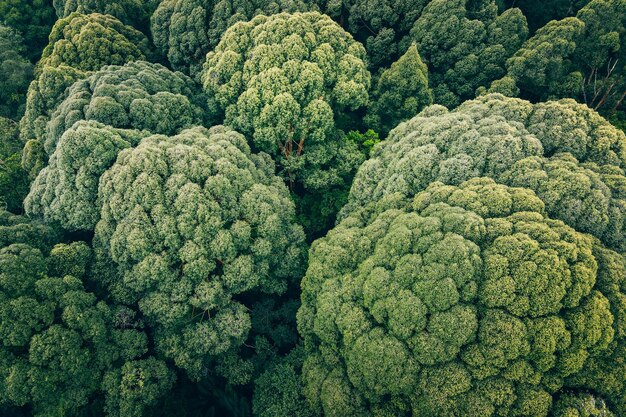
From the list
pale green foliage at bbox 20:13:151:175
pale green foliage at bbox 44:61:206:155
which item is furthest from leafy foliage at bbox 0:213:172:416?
pale green foliage at bbox 20:13:151:175

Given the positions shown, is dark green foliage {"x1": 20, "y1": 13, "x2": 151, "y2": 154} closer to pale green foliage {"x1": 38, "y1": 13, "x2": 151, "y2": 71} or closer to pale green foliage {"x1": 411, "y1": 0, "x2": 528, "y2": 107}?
pale green foliage {"x1": 38, "y1": 13, "x2": 151, "y2": 71}

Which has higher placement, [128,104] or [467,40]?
[467,40]

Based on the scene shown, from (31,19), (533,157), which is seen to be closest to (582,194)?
(533,157)

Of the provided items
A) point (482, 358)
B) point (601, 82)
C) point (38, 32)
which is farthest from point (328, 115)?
point (38, 32)

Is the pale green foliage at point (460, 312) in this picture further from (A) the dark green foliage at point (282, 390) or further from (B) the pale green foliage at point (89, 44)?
(B) the pale green foliage at point (89, 44)

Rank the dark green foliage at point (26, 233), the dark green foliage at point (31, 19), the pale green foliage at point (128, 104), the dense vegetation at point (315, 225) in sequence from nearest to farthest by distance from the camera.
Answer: the dense vegetation at point (315, 225)
the dark green foliage at point (26, 233)
the pale green foliage at point (128, 104)
the dark green foliage at point (31, 19)

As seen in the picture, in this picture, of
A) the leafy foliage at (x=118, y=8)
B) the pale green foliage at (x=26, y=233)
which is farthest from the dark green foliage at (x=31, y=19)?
the pale green foliage at (x=26, y=233)

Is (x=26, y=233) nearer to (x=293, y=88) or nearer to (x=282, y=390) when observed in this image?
(x=282, y=390)
